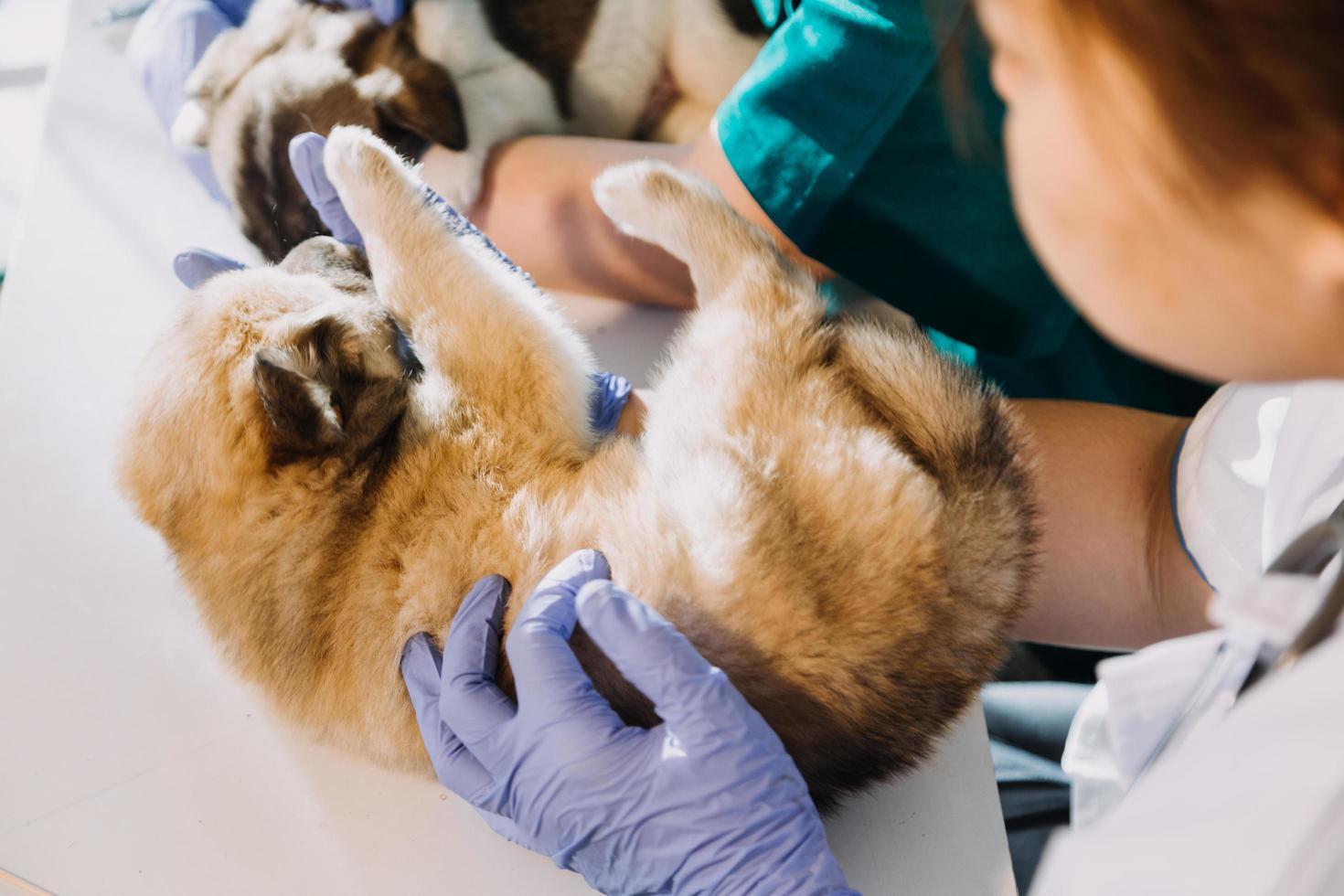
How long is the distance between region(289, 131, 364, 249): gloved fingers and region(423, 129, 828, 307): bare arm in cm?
21

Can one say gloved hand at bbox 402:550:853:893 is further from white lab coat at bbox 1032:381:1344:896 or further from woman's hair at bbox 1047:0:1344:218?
woman's hair at bbox 1047:0:1344:218

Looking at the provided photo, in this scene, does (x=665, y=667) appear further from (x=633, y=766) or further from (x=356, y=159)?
(x=356, y=159)

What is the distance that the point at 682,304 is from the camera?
144cm

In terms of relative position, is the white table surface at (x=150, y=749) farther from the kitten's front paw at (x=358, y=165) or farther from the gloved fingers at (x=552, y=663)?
the kitten's front paw at (x=358, y=165)

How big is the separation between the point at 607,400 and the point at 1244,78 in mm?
964

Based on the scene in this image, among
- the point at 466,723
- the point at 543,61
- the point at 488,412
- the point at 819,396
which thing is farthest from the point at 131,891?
the point at 543,61

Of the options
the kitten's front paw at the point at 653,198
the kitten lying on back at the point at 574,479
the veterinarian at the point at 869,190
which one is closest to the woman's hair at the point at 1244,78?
the kitten lying on back at the point at 574,479

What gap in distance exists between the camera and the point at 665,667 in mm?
893

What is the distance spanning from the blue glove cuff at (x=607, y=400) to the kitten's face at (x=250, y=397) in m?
0.27

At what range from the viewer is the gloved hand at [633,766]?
0.88 m

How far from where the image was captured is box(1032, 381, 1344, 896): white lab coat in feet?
2.03

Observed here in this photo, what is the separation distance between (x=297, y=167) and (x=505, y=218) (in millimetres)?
344

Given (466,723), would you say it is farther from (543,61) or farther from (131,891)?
(543,61)

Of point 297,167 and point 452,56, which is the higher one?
point 452,56
